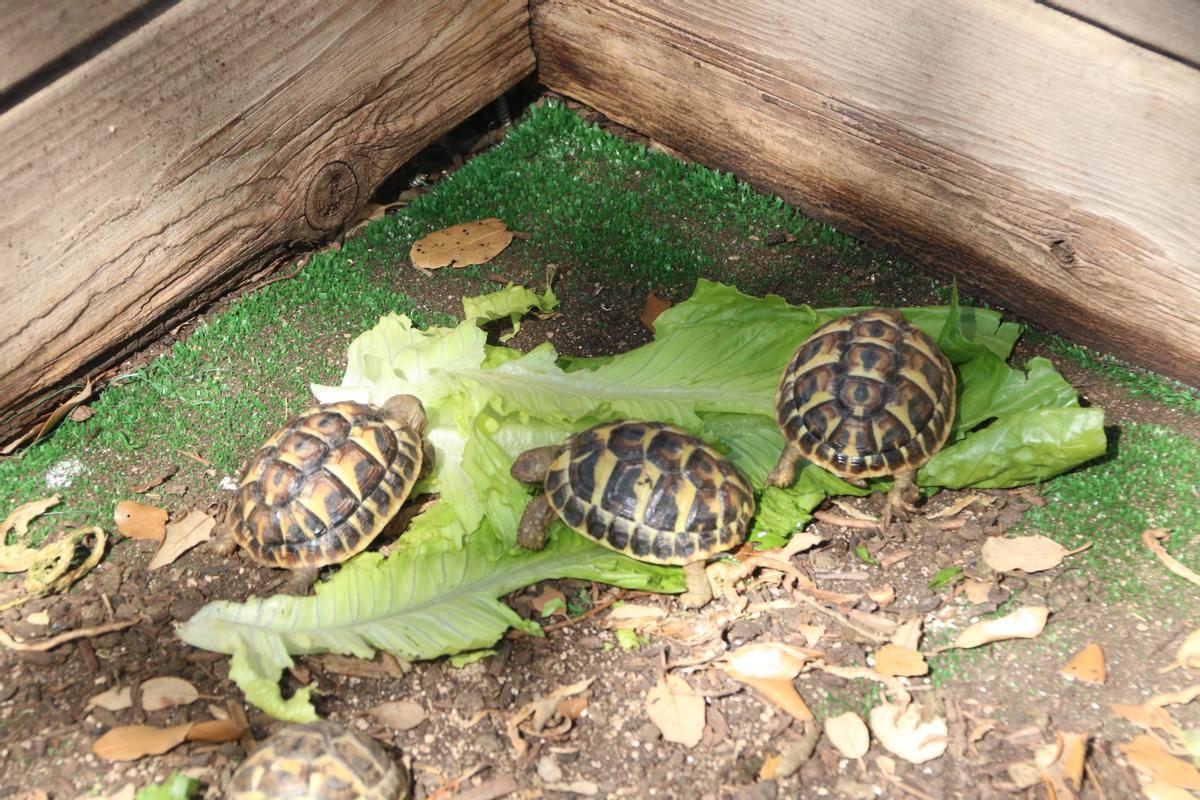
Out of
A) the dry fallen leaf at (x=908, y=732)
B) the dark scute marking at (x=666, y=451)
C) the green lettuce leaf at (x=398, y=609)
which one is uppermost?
the dark scute marking at (x=666, y=451)

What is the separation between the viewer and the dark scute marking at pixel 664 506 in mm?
3511

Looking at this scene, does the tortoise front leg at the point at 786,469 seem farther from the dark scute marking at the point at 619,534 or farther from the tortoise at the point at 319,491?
the tortoise at the point at 319,491

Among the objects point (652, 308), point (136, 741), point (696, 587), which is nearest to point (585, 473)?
point (696, 587)

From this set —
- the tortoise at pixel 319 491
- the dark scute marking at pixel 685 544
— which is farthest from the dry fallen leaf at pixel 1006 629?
the tortoise at pixel 319 491

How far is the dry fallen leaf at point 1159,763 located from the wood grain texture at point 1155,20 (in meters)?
2.13

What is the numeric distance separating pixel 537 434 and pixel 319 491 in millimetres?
838

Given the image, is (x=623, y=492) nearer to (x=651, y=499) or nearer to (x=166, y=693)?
(x=651, y=499)

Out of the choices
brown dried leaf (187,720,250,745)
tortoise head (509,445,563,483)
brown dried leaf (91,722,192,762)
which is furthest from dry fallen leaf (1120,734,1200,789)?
brown dried leaf (91,722,192,762)

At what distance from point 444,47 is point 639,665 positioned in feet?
9.63

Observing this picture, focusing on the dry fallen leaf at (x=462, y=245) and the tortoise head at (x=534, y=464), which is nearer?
the tortoise head at (x=534, y=464)

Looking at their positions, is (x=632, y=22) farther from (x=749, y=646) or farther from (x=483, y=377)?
(x=749, y=646)

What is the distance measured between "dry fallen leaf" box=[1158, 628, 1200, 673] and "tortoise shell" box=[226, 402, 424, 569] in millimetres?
2556

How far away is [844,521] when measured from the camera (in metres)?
3.82

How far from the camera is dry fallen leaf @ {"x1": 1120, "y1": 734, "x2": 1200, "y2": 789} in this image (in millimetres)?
3027
